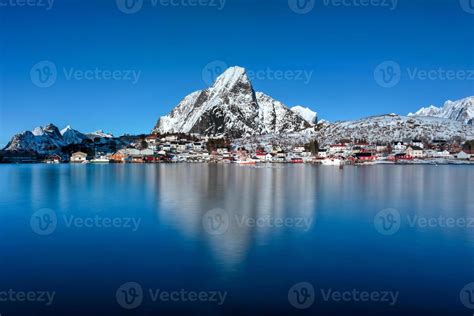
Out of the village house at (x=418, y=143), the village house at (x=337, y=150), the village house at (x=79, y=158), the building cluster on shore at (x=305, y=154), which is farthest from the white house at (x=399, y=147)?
the village house at (x=79, y=158)

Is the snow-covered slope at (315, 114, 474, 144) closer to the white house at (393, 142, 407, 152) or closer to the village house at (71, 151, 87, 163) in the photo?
the white house at (393, 142, 407, 152)

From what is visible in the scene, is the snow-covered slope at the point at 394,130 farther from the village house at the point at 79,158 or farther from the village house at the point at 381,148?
the village house at the point at 79,158

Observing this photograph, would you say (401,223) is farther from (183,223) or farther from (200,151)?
(200,151)

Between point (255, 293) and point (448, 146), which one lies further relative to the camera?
point (448, 146)

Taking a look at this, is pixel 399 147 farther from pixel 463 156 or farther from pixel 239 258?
pixel 239 258

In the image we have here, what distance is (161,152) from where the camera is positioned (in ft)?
492

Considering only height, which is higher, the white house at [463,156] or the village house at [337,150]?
the village house at [337,150]

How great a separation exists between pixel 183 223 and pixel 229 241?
12.5ft

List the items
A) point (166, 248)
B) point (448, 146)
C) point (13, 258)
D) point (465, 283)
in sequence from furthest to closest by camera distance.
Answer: point (448, 146) < point (166, 248) < point (13, 258) < point (465, 283)

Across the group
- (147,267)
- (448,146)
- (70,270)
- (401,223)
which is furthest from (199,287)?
(448,146)

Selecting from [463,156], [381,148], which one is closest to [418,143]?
[381,148]

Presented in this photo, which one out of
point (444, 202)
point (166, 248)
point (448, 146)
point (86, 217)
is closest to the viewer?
point (166, 248)

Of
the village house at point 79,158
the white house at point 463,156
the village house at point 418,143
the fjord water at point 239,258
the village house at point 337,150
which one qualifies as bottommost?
the fjord water at point 239,258

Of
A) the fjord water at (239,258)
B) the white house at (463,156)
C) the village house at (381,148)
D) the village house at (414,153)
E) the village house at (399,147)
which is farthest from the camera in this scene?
the village house at (381,148)
